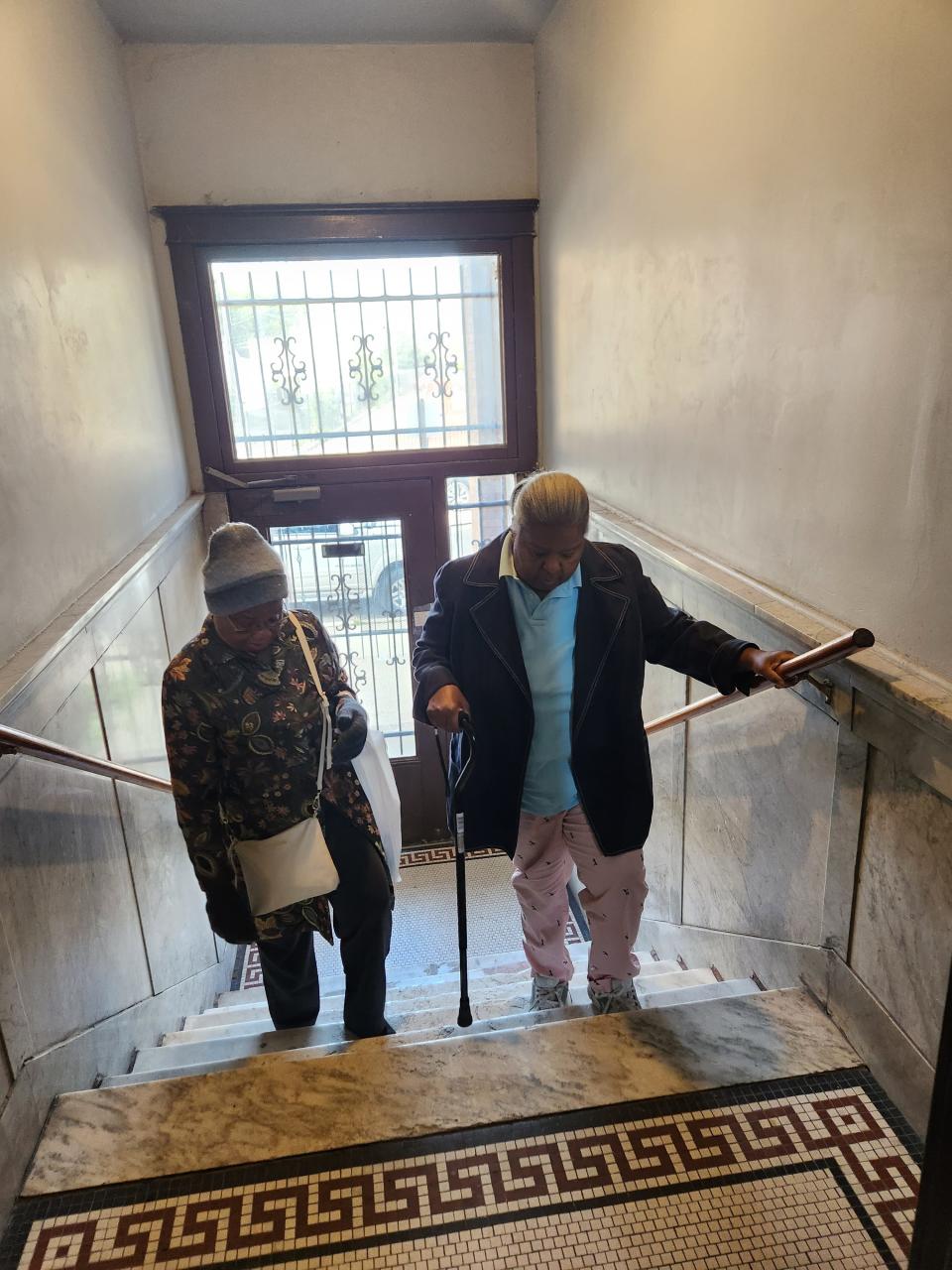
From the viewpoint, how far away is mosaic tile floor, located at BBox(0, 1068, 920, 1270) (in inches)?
57.9

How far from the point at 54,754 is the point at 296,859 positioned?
2.05ft

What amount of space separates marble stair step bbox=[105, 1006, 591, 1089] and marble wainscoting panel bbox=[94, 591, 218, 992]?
25.2 inches

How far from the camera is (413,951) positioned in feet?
14.3

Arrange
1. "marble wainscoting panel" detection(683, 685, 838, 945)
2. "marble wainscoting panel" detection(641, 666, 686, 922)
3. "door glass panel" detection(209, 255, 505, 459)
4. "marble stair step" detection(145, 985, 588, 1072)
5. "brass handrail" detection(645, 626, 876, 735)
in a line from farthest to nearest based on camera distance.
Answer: "door glass panel" detection(209, 255, 505, 459)
"marble wainscoting panel" detection(641, 666, 686, 922)
"marble stair step" detection(145, 985, 588, 1072)
"marble wainscoting panel" detection(683, 685, 838, 945)
"brass handrail" detection(645, 626, 876, 735)

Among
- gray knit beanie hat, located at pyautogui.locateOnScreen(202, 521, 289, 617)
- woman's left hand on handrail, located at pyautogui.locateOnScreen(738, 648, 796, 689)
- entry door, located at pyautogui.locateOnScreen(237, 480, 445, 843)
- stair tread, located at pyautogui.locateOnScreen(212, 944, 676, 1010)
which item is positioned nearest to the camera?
woman's left hand on handrail, located at pyautogui.locateOnScreen(738, 648, 796, 689)

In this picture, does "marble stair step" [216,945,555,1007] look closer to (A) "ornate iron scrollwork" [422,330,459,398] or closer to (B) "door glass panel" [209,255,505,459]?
(B) "door glass panel" [209,255,505,459]

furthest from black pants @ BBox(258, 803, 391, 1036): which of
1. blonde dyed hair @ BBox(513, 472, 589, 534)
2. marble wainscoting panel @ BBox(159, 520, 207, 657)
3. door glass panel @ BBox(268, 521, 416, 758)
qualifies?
door glass panel @ BBox(268, 521, 416, 758)

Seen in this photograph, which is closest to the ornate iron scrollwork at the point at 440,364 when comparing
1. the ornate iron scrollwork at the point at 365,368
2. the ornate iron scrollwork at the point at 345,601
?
the ornate iron scrollwork at the point at 365,368

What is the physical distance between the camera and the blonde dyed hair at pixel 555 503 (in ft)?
5.93

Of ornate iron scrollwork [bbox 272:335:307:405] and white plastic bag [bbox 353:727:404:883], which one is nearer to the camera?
white plastic bag [bbox 353:727:404:883]

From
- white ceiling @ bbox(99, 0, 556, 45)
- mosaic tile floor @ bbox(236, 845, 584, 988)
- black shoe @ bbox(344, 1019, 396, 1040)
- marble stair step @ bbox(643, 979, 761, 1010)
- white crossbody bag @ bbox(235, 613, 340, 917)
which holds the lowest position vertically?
mosaic tile floor @ bbox(236, 845, 584, 988)

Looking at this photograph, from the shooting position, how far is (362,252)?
446cm

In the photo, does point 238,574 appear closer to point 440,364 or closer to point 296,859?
point 296,859

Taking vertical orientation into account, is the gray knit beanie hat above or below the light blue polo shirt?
above
